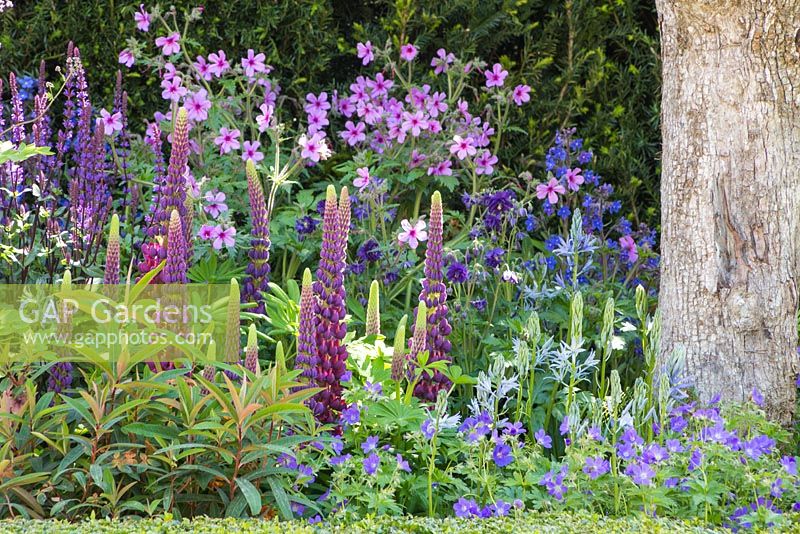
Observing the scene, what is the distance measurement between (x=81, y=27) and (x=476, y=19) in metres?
2.36

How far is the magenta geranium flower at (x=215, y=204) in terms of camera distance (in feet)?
16.5

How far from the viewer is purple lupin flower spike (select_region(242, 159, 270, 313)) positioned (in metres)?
4.26

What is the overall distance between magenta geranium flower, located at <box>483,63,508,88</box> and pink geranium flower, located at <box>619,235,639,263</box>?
1191 millimetres

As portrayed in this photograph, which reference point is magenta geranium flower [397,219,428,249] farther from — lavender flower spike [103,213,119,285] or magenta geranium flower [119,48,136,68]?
magenta geranium flower [119,48,136,68]

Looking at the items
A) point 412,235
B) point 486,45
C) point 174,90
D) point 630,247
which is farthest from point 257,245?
point 486,45

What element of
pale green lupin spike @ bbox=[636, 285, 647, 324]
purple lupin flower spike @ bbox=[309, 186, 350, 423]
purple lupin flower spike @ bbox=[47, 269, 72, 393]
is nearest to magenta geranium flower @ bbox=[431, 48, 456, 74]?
purple lupin flower spike @ bbox=[309, 186, 350, 423]

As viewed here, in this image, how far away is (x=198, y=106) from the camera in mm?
5445

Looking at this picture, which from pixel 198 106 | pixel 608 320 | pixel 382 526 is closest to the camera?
pixel 382 526

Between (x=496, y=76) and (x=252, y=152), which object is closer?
(x=252, y=152)

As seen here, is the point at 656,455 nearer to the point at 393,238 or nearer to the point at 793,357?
the point at 793,357

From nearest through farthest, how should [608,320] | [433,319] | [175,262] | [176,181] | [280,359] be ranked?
A: [280,359] → [608,320] → [175,262] → [176,181] → [433,319]

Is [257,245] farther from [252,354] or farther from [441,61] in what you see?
[441,61]

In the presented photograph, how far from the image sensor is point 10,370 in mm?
3408

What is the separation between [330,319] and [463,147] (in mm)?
2037
